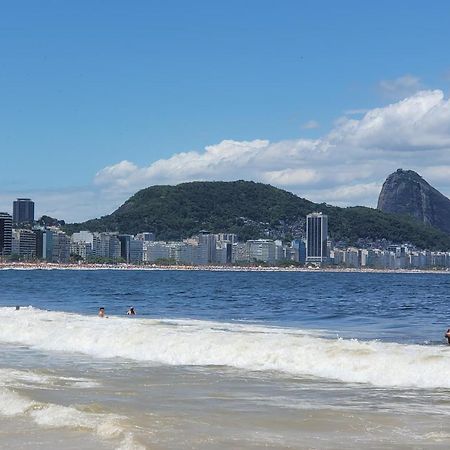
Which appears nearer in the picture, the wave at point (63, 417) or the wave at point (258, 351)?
the wave at point (63, 417)

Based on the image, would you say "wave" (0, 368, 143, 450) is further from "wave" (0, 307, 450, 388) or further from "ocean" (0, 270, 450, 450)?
"wave" (0, 307, 450, 388)

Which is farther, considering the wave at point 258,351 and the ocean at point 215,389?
the wave at point 258,351

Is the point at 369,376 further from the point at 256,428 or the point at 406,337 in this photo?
the point at 406,337

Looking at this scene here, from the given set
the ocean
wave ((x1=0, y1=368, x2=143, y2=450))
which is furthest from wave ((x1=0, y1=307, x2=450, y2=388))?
wave ((x1=0, y1=368, x2=143, y2=450))

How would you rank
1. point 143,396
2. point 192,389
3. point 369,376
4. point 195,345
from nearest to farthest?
point 143,396 → point 192,389 → point 369,376 → point 195,345

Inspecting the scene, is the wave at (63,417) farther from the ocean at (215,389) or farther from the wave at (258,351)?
the wave at (258,351)

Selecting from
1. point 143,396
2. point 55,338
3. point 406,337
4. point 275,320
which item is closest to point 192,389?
point 143,396

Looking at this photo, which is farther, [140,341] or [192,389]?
[140,341]

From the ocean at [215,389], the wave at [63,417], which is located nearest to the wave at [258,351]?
the ocean at [215,389]
